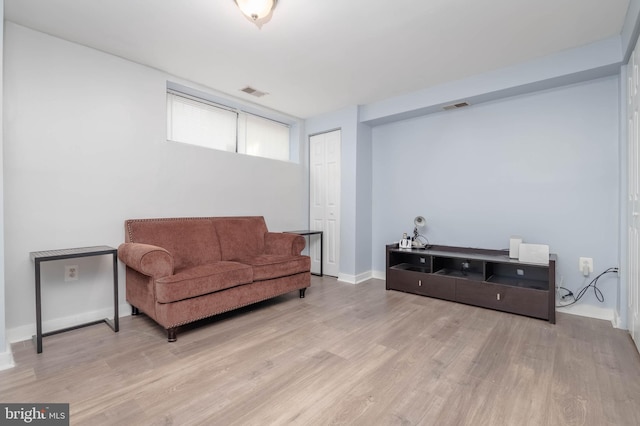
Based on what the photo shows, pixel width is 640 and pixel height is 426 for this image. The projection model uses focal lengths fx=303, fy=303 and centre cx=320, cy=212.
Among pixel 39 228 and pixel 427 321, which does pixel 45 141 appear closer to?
pixel 39 228

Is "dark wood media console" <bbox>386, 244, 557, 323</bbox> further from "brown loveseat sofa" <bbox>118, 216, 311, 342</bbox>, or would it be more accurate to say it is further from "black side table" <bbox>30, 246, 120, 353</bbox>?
"black side table" <bbox>30, 246, 120, 353</bbox>

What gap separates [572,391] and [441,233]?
222 cm

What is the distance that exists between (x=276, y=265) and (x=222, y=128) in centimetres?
190

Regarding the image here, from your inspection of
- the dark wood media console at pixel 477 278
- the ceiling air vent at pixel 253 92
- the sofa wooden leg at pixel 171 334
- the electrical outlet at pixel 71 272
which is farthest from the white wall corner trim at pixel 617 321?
the electrical outlet at pixel 71 272

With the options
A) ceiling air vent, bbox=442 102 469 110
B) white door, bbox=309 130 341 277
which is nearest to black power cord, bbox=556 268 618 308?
ceiling air vent, bbox=442 102 469 110

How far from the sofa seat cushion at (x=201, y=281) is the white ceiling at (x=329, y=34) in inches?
74.5

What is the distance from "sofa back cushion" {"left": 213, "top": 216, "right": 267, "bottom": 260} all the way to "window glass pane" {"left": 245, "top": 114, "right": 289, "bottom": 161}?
103cm

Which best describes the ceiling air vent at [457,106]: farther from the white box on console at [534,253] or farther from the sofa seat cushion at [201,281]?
the sofa seat cushion at [201,281]

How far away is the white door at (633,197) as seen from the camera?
6.79 ft

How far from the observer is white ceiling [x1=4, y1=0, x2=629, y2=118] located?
81.7 inches

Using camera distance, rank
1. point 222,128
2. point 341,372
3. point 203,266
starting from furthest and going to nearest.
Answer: point 222,128 → point 203,266 → point 341,372

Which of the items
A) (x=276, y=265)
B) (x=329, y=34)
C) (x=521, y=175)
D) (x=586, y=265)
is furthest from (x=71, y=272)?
(x=586, y=265)

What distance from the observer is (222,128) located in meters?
3.76

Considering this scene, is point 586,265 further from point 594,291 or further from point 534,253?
point 534,253
